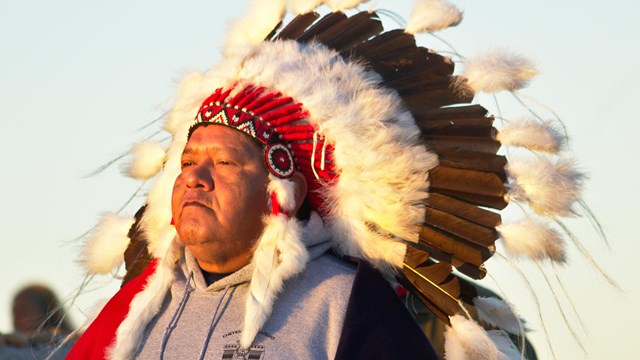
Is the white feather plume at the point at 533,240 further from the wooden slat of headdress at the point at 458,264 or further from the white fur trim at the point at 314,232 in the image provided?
the white fur trim at the point at 314,232

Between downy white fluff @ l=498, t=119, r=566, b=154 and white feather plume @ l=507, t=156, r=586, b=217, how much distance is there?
0.04 meters

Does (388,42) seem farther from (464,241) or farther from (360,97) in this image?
(464,241)

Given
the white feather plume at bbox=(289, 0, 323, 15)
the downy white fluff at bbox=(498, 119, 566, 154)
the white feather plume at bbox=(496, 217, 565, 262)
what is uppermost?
the white feather plume at bbox=(289, 0, 323, 15)

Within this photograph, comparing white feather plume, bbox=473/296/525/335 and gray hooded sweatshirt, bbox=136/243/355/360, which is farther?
white feather plume, bbox=473/296/525/335

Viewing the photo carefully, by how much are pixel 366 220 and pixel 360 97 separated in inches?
14.9

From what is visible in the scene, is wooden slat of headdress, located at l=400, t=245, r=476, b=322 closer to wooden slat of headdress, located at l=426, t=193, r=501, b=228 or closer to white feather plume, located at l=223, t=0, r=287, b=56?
wooden slat of headdress, located at l=426, t=193, r=501, b=228

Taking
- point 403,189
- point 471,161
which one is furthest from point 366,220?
point 471,161

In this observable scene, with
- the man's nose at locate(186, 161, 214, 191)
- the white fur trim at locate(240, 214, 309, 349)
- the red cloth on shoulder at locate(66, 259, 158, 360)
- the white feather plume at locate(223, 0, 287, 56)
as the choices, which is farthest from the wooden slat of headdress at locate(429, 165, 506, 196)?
the red cloth on shoulder at locate(66, 259, 158, 360)

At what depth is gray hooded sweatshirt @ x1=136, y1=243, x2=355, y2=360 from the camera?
339 centimetres

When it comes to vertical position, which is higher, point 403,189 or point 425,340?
point 403,189

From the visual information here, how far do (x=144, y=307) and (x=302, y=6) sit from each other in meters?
1.13

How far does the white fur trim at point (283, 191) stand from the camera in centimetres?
359

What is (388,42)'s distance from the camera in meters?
3.80

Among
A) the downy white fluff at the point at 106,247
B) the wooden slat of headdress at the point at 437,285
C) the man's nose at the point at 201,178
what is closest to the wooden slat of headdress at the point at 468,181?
the wooden slat of headdress at the point at 437,285
